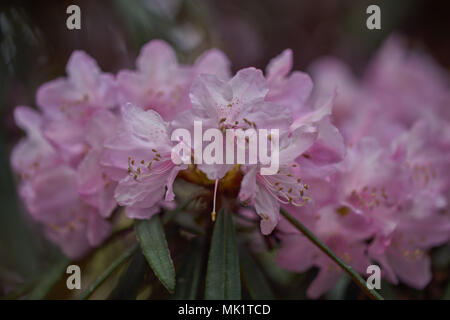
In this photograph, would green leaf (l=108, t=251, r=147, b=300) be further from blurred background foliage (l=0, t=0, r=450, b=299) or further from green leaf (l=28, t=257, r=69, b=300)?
green leaf (l=28, t=257, r=69, b=300)

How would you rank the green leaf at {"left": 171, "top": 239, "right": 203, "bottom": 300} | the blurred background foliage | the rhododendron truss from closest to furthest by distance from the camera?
the rhododendron truss, the green leaf at {"left": 171, "top": 239, "right": 203, "bottom": 300}, the blurred background foliage

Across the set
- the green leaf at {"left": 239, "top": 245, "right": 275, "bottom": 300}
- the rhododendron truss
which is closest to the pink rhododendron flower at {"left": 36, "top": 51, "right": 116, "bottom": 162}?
the rhododendron truss

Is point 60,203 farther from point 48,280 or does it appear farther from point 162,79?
point 162,79

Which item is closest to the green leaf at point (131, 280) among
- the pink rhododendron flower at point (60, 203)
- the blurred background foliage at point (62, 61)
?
the blurred background foliage at point (62, 61)

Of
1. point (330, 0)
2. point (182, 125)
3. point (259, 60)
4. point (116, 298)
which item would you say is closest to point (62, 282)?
point (116, 298)

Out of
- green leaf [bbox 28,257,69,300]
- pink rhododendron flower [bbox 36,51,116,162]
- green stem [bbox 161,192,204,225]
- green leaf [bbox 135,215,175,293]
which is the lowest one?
green leaf [bbox 28,257,69,300]

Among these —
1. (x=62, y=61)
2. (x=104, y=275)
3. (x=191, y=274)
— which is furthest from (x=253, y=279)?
(x=62, y=61)
